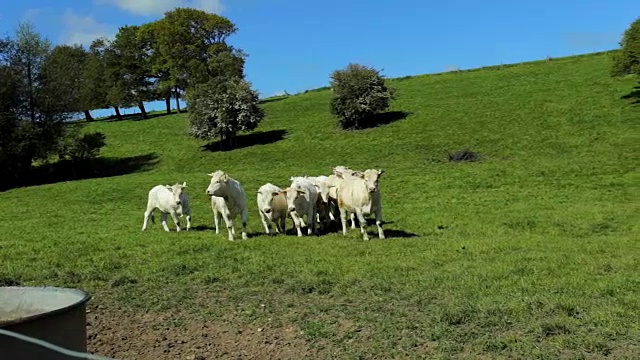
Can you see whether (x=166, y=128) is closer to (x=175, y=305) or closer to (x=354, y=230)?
(x=354, y=230)

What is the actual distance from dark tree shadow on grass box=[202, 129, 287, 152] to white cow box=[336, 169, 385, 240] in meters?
29.1

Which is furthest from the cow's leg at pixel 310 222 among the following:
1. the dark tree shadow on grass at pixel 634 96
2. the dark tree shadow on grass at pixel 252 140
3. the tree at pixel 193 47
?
the tree at pixel 193 47

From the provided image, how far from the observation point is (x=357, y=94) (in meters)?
45.3

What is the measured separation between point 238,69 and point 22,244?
162 ft

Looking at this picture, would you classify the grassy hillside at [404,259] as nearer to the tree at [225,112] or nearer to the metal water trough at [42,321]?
the metal water trough at [42,321]

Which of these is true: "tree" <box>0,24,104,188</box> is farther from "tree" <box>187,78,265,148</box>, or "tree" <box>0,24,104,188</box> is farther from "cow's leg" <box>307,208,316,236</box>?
"cow's leg" <box>307,208,316,236</box>

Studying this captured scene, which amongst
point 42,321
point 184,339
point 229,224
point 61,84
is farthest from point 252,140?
point 42,321

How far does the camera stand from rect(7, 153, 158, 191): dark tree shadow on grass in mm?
43562

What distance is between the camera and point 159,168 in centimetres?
4212

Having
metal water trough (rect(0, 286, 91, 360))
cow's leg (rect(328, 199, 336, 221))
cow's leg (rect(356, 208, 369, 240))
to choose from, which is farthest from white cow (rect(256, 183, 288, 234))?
metal water trough (rect(0, 286, 91, 360))

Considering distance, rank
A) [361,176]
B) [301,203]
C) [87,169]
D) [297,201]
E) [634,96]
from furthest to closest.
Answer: [87,169] → [634,96] → [361,176] → [301,203] → [297,201]

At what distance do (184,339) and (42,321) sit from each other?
12.6ft

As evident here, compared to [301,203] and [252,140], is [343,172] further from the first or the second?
[252,140]

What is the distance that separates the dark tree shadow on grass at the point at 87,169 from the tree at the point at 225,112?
4.34m
